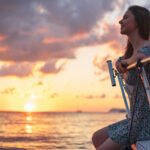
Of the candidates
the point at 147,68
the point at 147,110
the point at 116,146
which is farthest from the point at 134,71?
the point at 116,146

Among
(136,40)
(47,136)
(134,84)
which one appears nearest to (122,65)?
(134,84)

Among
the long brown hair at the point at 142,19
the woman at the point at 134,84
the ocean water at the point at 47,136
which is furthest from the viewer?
the ocean water at the point at 47,136

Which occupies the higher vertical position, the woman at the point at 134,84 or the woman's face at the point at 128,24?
the woman's face at the point at 128,24

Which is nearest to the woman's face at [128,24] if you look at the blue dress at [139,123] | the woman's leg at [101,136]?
the blue dress at [139,123]

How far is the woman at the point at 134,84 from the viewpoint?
225 centimetres

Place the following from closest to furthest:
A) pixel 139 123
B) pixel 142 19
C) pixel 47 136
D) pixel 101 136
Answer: pixel 139 123 < pixel 142 19 < pixel 101 136 < pixel 47 136

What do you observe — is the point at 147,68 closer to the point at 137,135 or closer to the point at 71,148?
the point at 137,135

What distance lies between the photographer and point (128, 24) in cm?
242

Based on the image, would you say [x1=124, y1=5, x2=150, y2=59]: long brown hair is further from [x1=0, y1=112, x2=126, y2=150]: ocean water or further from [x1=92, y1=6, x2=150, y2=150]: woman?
[x1=0, y1=112, x2=126, y2=150]: ocean water

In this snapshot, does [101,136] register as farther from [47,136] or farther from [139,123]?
[47,136]

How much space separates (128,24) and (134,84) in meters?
0.56

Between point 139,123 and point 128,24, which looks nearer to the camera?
point 139,123

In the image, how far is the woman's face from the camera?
7.94 ft

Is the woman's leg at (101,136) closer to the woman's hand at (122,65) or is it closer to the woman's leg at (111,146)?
the woman's leg at (111,146)
